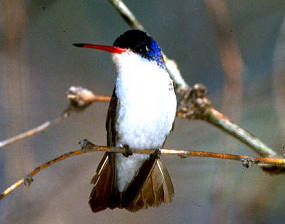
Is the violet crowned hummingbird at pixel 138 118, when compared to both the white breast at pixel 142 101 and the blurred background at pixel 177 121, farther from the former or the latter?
the blurred background at pixel 177 121

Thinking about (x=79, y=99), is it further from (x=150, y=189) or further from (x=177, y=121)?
(x=177, y=121)

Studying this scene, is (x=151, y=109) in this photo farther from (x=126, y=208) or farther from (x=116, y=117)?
(x=126, y=208)

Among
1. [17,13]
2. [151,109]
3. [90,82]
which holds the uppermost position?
[90,82]

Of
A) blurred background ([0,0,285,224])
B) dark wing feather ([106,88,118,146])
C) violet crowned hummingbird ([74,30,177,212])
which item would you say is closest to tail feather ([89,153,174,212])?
violet crowned hummingbird ([74,30,177,212])

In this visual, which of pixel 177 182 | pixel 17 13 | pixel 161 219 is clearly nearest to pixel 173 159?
pixel 177 182

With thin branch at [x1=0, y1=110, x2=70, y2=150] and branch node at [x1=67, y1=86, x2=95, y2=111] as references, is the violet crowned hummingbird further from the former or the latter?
thin branch at [x1=0, y1=110, x2=70, y2=150]

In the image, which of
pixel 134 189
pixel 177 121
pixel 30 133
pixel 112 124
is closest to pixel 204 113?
pixel 112 124
